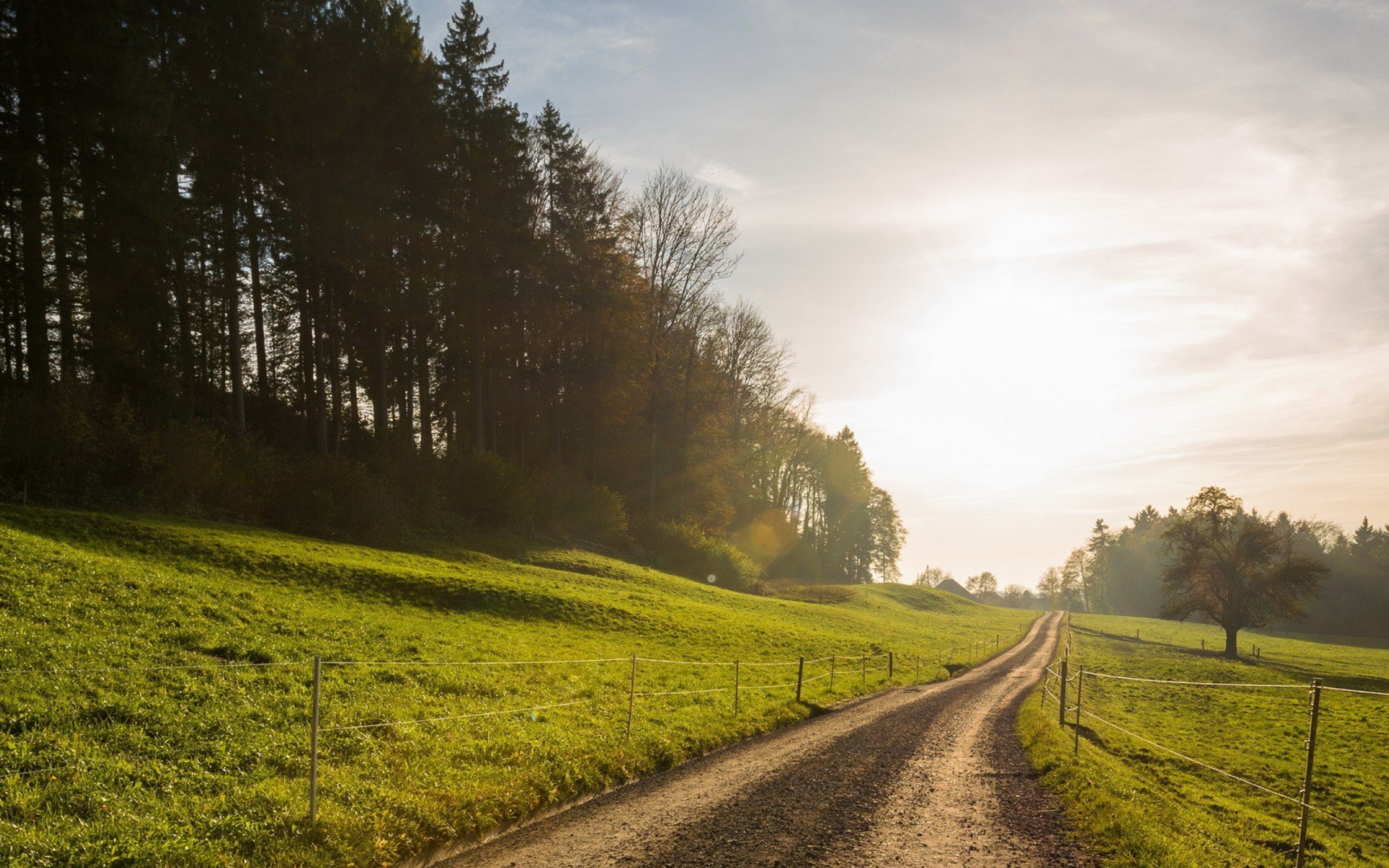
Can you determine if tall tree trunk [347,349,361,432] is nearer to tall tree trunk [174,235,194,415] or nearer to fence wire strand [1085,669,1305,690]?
tall tree trunk [174,235,194,415]

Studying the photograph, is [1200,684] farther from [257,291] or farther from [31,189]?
[257,291]

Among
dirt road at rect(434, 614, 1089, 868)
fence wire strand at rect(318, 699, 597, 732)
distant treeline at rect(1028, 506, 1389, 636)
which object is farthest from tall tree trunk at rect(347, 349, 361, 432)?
distant treeline at rect(1028, 506, 1389, 636)

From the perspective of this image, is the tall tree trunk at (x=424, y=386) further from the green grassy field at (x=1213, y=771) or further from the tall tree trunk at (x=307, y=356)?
the green grassy field at (x=1213, y=771)

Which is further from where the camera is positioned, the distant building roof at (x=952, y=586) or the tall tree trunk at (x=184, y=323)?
the distant building roof at (x=952, y=586)

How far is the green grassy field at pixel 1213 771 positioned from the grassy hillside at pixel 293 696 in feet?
23.4

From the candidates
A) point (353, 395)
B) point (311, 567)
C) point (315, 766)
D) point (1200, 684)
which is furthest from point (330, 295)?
point (1200, 684)

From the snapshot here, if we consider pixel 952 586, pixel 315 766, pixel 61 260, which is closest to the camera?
pixel 315 766

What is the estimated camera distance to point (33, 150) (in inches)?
963

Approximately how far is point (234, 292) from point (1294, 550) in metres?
147

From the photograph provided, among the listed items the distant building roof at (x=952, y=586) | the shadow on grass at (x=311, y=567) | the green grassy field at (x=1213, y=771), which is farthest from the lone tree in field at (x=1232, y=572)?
the distant building roof at (x=952, y=586)

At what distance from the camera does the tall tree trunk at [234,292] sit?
32.0 meters

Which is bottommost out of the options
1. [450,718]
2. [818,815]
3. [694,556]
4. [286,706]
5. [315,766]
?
[694,556]

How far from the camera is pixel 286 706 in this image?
11586 mm

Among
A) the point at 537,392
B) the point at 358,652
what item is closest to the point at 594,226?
the point at 537,392
